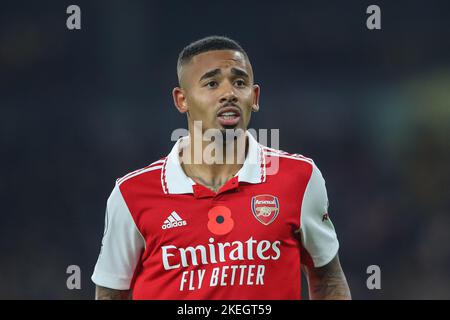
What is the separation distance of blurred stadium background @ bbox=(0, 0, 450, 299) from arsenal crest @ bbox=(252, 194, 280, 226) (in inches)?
126

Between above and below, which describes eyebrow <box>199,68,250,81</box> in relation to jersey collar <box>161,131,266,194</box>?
above

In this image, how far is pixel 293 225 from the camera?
3.17 m

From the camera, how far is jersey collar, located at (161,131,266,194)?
3248mm

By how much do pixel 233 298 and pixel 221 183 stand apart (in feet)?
1.62

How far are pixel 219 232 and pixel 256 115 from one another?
3.69 m

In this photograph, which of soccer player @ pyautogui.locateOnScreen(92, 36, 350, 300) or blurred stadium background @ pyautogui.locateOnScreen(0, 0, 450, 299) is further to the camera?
blurred stadium background @ pyautogui.locateOnScreen(0, 0, 450, 299)

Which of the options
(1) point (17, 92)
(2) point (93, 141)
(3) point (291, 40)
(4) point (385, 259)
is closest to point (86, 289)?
(2) point (93, 141)

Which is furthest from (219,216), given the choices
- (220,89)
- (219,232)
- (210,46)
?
(210,46)

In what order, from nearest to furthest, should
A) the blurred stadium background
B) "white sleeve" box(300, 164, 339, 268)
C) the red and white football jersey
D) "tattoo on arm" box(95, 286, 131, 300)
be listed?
the red and white football jersey
"white sleeve" box(300, 164, 339, 268)
"tattoo on arm" box(95, 286, 131, 300)
the blurred stadium background

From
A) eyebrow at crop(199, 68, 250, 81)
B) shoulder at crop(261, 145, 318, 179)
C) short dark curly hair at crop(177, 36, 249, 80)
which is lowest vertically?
shoulder at crop(261, 145, 318, 179)

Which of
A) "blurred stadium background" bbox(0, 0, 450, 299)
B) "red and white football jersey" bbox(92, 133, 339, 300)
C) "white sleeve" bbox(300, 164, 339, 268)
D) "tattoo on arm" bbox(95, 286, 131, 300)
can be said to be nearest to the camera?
"red and white football jersey" bbox(92, 133, 339, 300)

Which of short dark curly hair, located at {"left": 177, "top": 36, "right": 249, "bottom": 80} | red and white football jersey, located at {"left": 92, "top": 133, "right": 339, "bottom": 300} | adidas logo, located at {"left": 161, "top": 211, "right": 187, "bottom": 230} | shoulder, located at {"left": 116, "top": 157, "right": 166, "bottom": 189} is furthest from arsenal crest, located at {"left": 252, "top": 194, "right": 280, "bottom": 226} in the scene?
short dark curly hair, located at {"left": 177, "top": 36, "right": 249, "bottom": 80}

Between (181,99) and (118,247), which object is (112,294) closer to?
(118,247)

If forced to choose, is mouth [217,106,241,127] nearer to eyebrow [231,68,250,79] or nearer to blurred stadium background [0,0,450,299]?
eyebrow [231,68,250,79]
